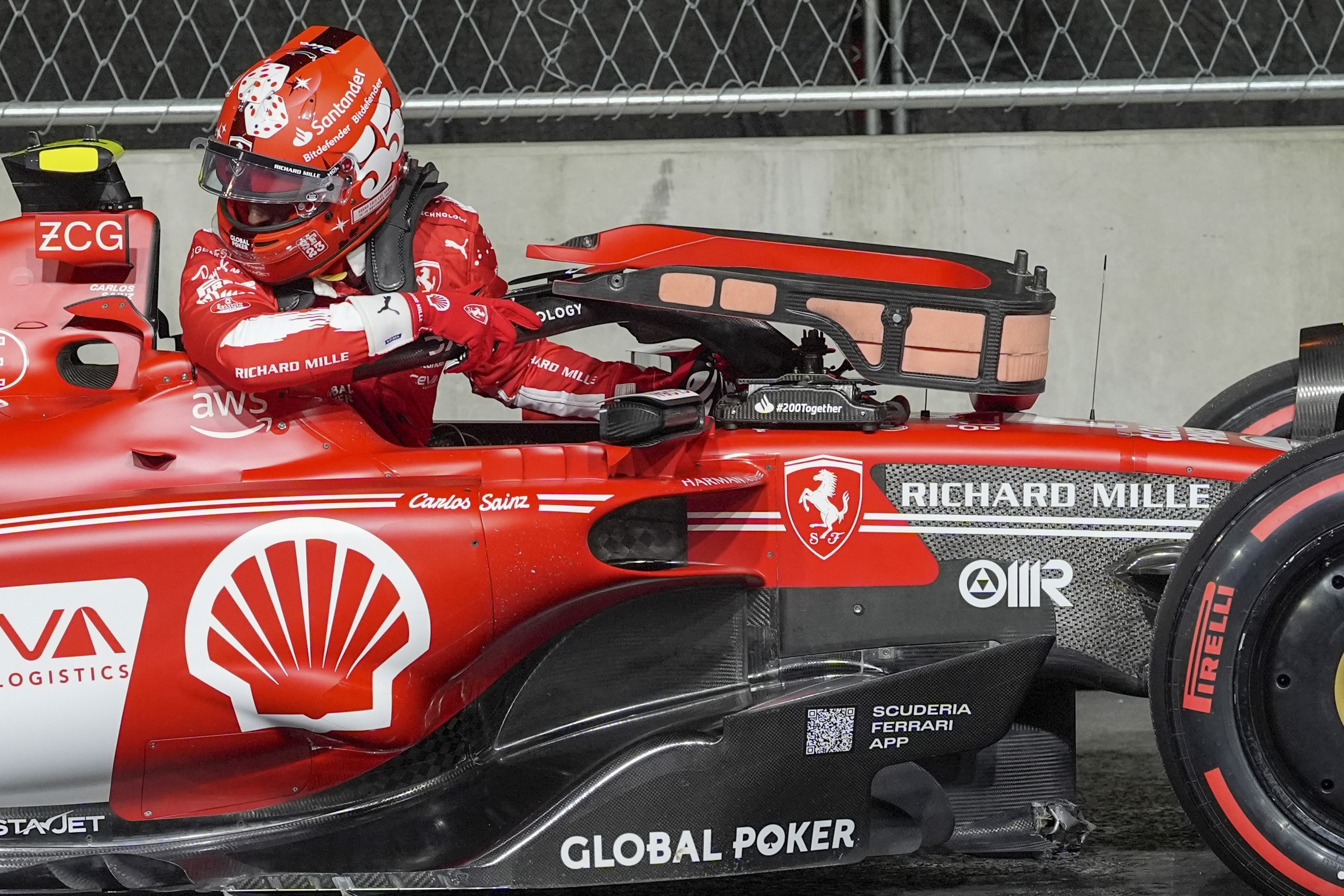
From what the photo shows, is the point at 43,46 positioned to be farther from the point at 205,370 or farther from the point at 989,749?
the point at 989,749

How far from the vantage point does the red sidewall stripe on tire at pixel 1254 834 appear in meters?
2.51

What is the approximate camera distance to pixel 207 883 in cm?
271

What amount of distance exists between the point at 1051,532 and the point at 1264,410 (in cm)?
113

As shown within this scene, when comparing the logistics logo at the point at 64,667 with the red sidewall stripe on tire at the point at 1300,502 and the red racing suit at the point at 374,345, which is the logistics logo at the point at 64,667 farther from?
the red sidewall stripe on tire at the point at 1300,502

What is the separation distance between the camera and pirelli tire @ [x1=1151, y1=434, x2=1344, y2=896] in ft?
8.20

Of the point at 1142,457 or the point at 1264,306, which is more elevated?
the point at 1264,306

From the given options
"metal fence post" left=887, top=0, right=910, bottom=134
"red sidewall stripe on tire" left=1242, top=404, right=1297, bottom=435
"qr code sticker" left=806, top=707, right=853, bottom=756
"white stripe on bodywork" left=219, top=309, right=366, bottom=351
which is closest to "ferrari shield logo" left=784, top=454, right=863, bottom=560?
"qr code sticker" left=806, top=707, right=853, bottom=756

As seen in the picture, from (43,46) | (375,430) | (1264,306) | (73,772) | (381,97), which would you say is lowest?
(73,772)

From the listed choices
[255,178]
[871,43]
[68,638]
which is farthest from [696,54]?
[68,638]

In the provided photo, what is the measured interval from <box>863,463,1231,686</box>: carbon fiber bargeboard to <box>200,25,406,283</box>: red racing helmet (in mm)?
1283

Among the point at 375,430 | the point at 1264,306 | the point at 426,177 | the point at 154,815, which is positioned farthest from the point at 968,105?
the point at 154,815

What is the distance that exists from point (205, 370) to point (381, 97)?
0.73 m

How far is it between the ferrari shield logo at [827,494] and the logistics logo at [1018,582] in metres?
0.26

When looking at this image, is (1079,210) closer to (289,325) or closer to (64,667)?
(289,325)
